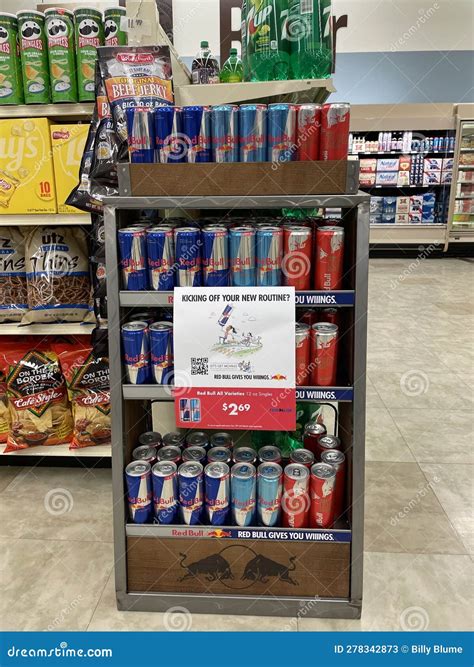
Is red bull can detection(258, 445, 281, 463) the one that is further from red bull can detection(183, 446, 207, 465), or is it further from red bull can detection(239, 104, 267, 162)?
red bull can detection(239, 104, 267, 162)

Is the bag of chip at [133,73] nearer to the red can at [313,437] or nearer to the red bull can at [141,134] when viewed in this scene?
the red bull can at [141,134]

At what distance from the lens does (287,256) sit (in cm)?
167

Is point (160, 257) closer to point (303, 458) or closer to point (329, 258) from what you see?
point (329, 258)

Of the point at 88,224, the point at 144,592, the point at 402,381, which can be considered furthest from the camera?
the point at 402,381

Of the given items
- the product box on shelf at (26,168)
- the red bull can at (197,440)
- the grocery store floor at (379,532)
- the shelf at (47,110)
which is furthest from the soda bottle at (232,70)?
the grocery store floor at (379,532)

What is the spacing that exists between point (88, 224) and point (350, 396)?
1543 mm

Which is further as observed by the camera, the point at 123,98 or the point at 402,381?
the point at 402,381

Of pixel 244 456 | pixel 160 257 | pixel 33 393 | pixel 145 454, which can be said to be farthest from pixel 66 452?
pixel 160 257

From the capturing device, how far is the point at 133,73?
1996mm

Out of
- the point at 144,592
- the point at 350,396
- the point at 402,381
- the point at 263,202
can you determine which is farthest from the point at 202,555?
the point at 402,381

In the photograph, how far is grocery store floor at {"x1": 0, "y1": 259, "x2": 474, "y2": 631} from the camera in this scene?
1.85 m

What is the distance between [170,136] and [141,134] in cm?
9
